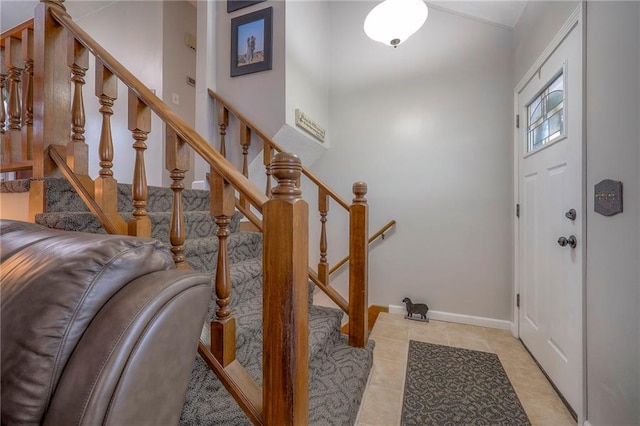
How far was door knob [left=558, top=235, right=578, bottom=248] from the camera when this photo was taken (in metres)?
1.46

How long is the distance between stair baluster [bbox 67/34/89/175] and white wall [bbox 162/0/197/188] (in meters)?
1.68

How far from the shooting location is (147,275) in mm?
615

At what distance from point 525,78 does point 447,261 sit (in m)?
1.59

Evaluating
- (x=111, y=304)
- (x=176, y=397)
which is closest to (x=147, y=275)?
(x=111, y=304)

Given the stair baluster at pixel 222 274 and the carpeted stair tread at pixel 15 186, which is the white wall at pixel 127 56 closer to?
the carpeted stair tread at pixel 15 186

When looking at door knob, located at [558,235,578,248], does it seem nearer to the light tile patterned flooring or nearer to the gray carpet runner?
the light tile patterned flooring

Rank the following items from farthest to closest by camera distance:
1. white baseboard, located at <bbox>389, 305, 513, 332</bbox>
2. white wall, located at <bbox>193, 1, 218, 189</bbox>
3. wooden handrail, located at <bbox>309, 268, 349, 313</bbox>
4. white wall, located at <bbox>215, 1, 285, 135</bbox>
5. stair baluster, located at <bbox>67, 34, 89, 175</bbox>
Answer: white baseboard, located at <bbox>389, 305, 513, 332</bbox> → white wall, located at <bbox>193, 1, 218, 189</bbox> → white wall, located at <bbox>215, 1, 285, 135</bbox> → wooden handrail, located at <bbox>309, 268, 349, 313</bbox> → stair baluster, located at <bbox>67, 34, 89, 175</bbox>

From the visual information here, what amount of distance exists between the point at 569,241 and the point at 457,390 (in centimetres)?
105

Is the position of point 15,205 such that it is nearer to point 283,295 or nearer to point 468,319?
point 283,295

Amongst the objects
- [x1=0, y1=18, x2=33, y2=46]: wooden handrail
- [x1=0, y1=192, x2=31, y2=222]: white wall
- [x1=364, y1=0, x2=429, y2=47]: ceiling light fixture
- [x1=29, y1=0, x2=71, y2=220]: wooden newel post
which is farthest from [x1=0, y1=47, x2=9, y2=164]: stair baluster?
[x1=364, y1=0, x2=429, y2=47]: ceiling light fixture

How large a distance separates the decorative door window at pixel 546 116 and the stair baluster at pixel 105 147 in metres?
2.36

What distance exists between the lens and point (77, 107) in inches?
50.1

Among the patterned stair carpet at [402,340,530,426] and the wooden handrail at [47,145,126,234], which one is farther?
the patterned stair carpet at [402,340,530,426]

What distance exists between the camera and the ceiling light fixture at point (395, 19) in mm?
1792
